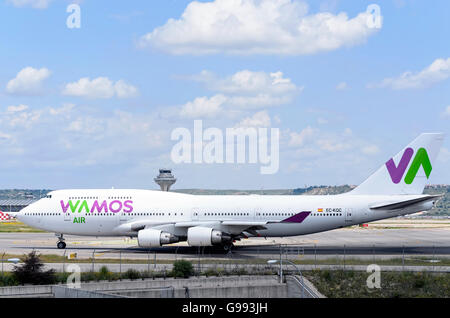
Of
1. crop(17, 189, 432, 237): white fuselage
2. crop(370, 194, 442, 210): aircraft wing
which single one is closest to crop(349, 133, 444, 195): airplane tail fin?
crop(17, 189, 432, 237): white fuselage

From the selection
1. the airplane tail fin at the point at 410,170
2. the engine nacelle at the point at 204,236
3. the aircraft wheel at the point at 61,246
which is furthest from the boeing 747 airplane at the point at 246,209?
the aircraft wheel at the point at 61,246

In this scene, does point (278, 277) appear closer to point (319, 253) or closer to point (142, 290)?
point (142, 290)

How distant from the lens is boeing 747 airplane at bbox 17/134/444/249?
44719 millimetres

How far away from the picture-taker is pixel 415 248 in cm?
4869

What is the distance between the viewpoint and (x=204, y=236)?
42406 mm

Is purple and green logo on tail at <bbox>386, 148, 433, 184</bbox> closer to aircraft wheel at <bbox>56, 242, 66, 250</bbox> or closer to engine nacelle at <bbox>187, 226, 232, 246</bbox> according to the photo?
engine nacelle at <bbox>187, 226, 232, 246</bbox>

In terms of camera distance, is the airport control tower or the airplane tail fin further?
the airport control tower

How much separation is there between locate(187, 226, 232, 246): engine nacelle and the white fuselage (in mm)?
1256

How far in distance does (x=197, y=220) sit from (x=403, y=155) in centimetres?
1564

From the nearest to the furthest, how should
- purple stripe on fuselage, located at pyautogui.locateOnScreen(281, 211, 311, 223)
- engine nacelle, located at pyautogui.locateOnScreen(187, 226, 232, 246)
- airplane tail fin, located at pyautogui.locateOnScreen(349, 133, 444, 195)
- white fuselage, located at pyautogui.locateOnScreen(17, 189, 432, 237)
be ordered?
engine nacelle, located at pyautogui.locateOnScreen(187, 226, 232, 246)
purple stripe on fuselage, located at pyautogui.locateOnScreen(281, 211, 311, 223)
white fuselage, located at pyautogui.locateOnScreen(17, 189, 432, 237)
airplane tail fin, located at pyautogui.locateOnScreen(349, 133, 444, 195)

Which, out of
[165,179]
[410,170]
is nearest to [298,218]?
[410,170]

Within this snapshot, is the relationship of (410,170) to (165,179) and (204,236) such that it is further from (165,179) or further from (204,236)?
(165,179)

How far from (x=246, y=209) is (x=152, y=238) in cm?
719
